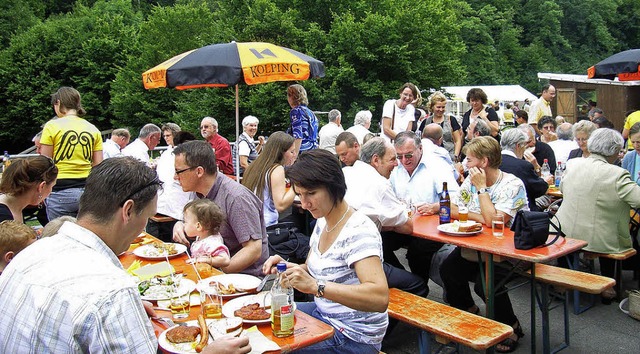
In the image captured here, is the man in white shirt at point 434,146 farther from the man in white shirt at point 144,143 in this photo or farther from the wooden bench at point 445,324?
the man in white shirt at point 144,143

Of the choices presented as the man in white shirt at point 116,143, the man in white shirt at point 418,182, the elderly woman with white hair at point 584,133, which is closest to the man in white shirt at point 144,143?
the man in white shirt at point 116,143

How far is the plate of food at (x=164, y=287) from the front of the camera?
2885 mm

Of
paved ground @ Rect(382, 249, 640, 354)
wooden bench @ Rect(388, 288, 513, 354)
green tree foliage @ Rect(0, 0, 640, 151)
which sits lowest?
paved ground @ Rect(382, 249, 640, 354)

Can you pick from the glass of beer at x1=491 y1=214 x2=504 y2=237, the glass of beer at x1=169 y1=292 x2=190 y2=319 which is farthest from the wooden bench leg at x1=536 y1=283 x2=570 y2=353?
the glass of beer at x1=169 y1=292 x2=190 y2=319

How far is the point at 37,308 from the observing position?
5.16ft

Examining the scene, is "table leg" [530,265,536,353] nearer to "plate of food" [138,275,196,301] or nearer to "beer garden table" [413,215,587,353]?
"beer garden table" [413,215,587,353]

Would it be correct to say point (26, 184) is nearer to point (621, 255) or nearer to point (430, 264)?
point (430, 264)

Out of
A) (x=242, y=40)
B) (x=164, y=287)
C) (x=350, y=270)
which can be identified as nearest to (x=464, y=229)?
(x=350, y=270)

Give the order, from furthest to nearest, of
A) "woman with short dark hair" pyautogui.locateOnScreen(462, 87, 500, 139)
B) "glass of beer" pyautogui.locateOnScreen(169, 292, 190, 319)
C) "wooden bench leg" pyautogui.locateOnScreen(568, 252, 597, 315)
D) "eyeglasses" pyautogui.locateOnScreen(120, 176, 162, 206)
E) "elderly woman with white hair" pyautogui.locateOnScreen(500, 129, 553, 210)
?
"woman with short dark hair" pyautogui.locateOnScreen(462, 87, 500, 139) < "elderly woman with white hair" pyautogui.locateOnScreen(500, 129, 553, 210) < "wooden bench leg" pyautogui.locateOnScreen(568, 252, 597, 315) < "glass of beer" pyautogui.locateOnScreen(169, 292, 190, 319) < "eyeglasses" pyautogui.locateOnScreen(120, 176, 162, 206)

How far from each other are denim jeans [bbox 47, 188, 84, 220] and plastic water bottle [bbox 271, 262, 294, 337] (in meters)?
3.70

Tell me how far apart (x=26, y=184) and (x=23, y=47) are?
28526 millimetres

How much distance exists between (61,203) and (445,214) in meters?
3.73

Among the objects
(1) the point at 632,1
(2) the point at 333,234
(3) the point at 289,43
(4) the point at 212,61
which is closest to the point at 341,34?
(3) the point at 289,43

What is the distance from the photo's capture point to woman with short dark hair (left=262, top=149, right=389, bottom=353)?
8.54 feet
